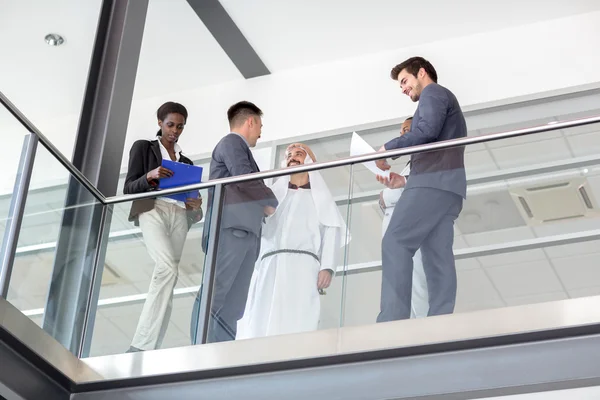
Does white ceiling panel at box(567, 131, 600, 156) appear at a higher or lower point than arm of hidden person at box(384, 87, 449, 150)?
lower

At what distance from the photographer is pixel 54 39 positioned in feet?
30.3

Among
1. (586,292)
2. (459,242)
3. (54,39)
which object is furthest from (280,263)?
(54,39)

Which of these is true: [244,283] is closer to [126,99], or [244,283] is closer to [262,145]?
[126,99]

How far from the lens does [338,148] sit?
29.2 feet

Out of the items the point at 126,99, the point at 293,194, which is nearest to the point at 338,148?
the point at 126,99

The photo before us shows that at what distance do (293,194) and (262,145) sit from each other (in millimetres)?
3761

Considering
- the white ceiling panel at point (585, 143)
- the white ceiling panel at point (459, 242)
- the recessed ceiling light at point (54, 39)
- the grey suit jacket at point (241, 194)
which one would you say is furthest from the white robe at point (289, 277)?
the recessed ceiling light at point (54, 39)

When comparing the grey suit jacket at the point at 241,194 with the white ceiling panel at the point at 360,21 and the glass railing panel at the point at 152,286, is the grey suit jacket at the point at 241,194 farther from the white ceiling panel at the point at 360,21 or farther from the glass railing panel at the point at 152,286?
the white ceiling panel at the point at 360,21

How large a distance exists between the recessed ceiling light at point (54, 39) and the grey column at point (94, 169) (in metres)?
2.03

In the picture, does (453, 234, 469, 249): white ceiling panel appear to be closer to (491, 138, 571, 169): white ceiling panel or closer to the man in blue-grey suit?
(491, 138, 571, 169): white ceiling panel

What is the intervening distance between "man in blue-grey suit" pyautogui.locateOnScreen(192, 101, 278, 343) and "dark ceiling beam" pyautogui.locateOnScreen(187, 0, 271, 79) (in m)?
3.38

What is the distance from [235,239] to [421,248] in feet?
3.53

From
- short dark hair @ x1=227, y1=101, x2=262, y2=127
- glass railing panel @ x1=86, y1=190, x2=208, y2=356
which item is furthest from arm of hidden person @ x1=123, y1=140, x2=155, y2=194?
short dark hair @ x1=227, y1=101, x2=262, y2=127

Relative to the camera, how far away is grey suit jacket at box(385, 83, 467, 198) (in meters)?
A: 5.09
